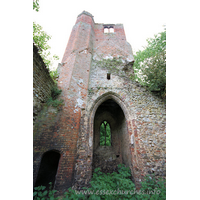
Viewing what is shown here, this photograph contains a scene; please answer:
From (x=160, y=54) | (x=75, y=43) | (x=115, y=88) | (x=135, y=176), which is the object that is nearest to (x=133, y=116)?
(x=115, y=88)

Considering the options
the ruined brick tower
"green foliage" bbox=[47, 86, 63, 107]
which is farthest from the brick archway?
"green foliage" bbox=[47, 86, 63, 107]

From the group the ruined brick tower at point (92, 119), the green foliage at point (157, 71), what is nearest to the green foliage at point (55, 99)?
the ruined brick tower at point (92, 119)

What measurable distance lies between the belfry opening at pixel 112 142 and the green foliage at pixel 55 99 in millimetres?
3985

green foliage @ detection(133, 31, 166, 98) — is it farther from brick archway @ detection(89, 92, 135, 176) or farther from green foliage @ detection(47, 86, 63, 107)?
green foliage @ detection(47, 86, 63, 107)

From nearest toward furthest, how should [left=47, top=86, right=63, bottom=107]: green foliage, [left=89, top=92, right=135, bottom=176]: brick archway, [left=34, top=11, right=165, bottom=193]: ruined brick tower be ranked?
[left=34, top=11, right=165, bottom=193]: ruined brick tower → [left=47, top=86, right=63, bottom=107]: green foliage → [left=89, top=92, right=135, bottom=176]: brick archway

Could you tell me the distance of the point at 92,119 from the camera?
232 inches

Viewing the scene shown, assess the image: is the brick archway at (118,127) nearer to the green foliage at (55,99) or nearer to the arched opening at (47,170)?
the green foliage at (55,99)

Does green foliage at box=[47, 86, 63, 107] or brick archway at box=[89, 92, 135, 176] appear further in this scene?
brick archway at box=[89, 92, 135, 176]

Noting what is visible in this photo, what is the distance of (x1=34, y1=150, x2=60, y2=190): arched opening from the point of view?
4.56 metres

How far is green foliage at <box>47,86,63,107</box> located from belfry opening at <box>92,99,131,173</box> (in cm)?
398

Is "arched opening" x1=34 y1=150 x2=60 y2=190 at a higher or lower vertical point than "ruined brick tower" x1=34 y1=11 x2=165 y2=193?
lower

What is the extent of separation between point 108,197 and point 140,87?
5.69m

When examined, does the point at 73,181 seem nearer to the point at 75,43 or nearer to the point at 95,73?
the point at 95,73

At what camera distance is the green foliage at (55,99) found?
506 centimetres
